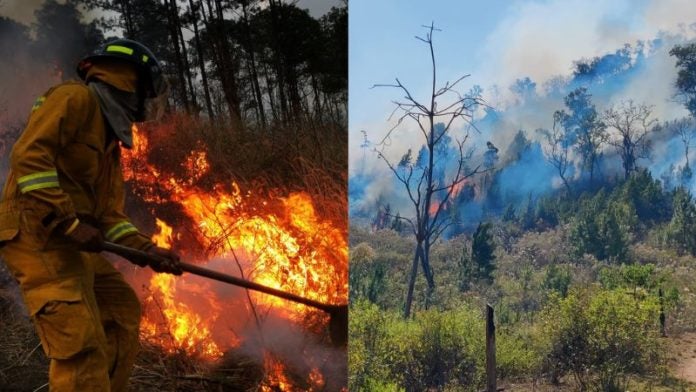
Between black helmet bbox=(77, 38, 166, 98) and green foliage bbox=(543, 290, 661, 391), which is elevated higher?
black helmet bbox=(77, 38, 166, 98)

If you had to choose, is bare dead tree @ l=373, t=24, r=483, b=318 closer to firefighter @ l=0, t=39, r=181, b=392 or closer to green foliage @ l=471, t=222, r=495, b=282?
green foliage @ l=471, t=222, r=495, b=282

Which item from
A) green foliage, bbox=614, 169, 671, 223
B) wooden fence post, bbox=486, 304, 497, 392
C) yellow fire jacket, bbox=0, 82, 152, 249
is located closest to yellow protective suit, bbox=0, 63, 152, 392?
yellow fire jacket, bbox=0, 82, 152, 249

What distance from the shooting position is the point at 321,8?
4801mm

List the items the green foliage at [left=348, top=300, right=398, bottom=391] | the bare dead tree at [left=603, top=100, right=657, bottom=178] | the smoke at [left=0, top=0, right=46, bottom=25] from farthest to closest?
the smoke at [left=0, top=0, right=46, bottom=25]
the green foliage at [left=348, top=300, right=398, bottom=391]
the bare dead tree at [left=603, top=100, right=657, bottom=178]

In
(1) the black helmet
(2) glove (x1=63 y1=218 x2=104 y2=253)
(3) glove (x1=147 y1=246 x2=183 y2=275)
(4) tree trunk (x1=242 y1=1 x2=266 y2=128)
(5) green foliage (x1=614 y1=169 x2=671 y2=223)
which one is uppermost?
(4) tree trunk (x1=242 y1=1 x2=266 y2=128)

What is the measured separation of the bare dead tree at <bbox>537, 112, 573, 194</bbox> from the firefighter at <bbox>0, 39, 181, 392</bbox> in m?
2.15

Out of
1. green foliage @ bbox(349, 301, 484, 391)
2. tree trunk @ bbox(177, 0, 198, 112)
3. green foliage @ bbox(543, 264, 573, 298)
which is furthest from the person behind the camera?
tree trunk @ bbox(177, 0, 198, 112)

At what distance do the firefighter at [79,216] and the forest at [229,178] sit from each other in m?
1.17

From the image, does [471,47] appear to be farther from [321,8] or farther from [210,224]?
[210,224]

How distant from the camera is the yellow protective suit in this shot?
3439 mm

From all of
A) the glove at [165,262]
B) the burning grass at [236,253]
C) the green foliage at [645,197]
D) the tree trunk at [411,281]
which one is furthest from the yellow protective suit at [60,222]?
the green foliage at [645,197]

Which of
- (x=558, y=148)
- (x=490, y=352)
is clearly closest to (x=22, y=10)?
(x=558, y=148)

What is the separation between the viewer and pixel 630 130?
12.9ft

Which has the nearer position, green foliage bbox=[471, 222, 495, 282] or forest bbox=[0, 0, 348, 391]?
green foliage bbox=[471, 222, 495, 282]
